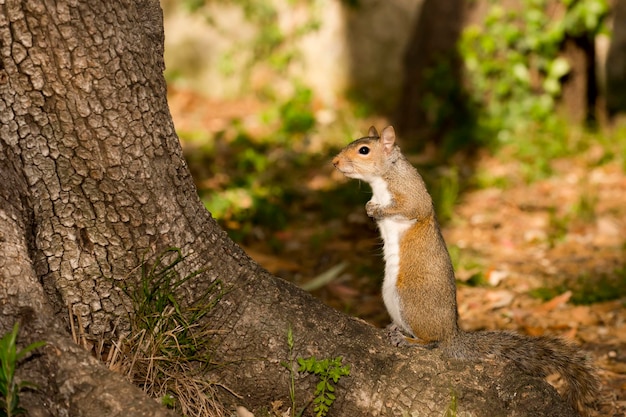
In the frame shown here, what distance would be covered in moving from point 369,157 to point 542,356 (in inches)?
40.5

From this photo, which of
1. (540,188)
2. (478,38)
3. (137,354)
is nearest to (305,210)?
(540,188)

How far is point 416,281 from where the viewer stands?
2951 millimetres

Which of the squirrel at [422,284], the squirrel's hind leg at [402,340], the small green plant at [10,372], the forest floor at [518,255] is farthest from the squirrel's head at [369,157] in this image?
the small green plant at [10,372]

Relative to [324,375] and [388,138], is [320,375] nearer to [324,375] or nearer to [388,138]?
[324,375]

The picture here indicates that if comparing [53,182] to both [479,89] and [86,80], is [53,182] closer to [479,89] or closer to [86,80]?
[86,80]

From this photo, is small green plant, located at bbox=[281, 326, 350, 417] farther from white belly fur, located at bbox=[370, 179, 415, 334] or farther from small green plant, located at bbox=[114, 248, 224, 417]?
white belly fur, located at bbox=[370, 179, 415, 334]

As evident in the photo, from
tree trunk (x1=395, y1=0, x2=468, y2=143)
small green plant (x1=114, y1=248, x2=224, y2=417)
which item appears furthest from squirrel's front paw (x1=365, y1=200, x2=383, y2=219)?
tree trunk (x1=395, y1=0, x2=468, y2=143)

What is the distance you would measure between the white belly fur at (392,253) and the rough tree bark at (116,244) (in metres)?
0.18

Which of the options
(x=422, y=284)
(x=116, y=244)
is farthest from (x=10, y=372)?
(x=422, y=284)

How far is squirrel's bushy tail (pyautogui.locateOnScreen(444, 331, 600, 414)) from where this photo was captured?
9.18ft

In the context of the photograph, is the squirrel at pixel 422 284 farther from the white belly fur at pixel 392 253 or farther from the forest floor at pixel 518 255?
the forest floor at pixel 518 255

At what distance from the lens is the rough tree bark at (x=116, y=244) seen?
2318mm

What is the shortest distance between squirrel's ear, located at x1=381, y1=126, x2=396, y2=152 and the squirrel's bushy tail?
0.85 meters

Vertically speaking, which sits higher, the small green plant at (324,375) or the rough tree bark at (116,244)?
the rough tree bark at (116,244)
